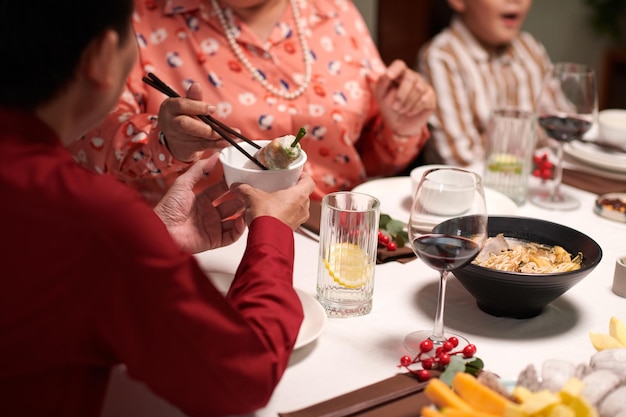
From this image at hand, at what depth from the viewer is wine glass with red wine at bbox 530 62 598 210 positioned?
181cm

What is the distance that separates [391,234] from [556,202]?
53cm

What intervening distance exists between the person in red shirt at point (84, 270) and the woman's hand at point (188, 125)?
0.48 meters

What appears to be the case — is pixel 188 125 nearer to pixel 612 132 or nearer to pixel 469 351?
pixel 469 351

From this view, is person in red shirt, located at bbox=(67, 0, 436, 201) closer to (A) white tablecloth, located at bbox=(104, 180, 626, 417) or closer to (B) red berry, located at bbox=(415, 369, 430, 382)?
(A) white tablecloth, located at bbox=(104, 180, 626, 417)

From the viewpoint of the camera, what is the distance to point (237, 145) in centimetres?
126

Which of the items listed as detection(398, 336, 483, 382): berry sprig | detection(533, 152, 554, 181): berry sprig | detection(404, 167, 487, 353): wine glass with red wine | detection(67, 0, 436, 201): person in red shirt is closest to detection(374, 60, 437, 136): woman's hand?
detection(67, 0, 436, 201): person in red shirt

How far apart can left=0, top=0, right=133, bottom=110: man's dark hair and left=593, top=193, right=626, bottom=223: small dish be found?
1280 millimetres

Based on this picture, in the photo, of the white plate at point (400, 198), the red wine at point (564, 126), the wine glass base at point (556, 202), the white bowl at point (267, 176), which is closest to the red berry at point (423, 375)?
the white bowl at point (267, 176)

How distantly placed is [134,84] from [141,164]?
25cm

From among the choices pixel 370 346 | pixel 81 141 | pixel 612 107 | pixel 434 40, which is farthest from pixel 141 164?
pixel 612 107

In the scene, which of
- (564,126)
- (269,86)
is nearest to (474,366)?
(564,126)

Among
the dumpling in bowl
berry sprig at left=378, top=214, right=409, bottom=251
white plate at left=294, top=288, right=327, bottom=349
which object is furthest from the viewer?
berry sprig at left=378, top=214, right=409, bottom=251

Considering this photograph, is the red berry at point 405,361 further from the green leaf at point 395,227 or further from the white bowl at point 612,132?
the white bowl at point 612,132

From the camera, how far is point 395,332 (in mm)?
1162
